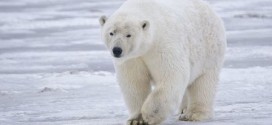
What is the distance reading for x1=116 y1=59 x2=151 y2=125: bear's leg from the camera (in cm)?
581

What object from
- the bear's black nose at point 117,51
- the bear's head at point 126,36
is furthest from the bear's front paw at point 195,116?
the bear's black nose at point 117,51

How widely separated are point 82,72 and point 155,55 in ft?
13.0

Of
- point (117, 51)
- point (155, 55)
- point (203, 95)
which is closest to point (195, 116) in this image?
point (203, 95)

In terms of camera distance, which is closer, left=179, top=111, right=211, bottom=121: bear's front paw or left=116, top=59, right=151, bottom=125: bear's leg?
left=116, top=59, right=151, bottom=125: bear's leg

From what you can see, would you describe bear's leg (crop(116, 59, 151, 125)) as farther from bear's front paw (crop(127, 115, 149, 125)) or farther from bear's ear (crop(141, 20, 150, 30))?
bear's ear (crop(141, 20, 150, 30))

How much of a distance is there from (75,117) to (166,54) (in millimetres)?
1247

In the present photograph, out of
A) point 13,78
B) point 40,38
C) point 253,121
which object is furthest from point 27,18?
point 253,121

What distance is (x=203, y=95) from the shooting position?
652 cm

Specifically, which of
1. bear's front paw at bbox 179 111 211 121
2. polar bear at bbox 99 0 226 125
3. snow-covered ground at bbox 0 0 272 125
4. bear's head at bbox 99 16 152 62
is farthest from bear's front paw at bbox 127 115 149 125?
bear's front paw at bbox 179 111 211 121

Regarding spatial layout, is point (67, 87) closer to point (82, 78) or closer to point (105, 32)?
point (82, 78)

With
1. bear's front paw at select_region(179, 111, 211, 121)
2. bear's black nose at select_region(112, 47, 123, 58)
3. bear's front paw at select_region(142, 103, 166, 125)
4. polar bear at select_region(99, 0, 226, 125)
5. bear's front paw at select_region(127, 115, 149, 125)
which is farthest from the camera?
bear's front paw at select_region(179, 111, 211, 121)

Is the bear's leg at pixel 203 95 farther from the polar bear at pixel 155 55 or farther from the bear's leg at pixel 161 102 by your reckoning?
the bear's leg at pixel 161 102

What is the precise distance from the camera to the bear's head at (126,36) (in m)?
5.40

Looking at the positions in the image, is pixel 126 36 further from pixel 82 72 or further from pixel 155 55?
pixel 82 72
